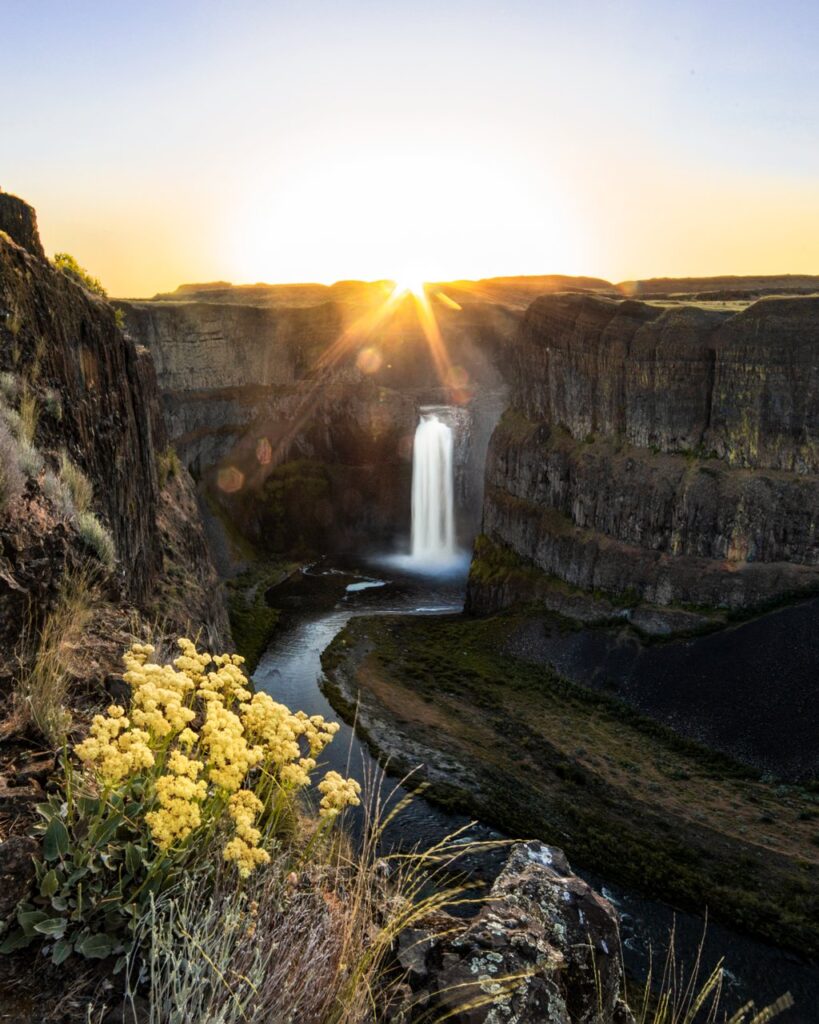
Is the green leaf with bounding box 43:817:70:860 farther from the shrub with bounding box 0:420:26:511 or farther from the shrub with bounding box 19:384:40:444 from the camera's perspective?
the shrub with bounding box 19:384:40:444

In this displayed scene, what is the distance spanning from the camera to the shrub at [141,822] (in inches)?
179

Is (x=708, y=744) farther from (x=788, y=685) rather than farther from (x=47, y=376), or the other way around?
(x=47, y=376)

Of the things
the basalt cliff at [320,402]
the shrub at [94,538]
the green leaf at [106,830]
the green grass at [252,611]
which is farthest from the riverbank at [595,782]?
the basalt cliff at [320,402]

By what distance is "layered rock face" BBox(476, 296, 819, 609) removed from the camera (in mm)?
34969

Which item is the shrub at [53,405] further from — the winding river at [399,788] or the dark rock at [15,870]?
the dark rock at [15,870]

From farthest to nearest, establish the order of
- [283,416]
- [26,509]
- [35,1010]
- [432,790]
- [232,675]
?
[283,416], [432,790], [26,509], [232,675], [35,1010]

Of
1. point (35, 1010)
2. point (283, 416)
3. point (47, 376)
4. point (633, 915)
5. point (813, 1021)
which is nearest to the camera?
point (35, 1010)

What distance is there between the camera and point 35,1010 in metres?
4.21

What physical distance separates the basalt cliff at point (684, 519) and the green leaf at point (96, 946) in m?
29.1

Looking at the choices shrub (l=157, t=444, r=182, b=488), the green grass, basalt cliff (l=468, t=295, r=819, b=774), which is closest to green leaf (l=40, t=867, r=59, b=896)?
shrub (l=157, t=444, r=182, b=488)

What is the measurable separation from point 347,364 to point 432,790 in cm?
5073

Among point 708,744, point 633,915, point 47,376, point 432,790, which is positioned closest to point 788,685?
point 708,744

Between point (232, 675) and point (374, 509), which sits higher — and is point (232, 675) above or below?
above

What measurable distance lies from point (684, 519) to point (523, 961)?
34.1 metres
